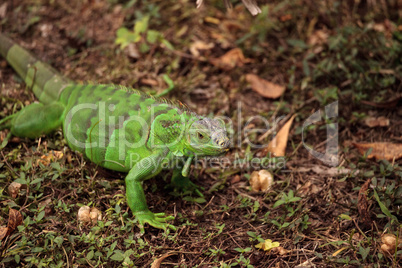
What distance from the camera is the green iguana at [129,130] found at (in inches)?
159

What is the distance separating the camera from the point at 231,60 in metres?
6.47

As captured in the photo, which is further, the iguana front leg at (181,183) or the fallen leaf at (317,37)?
the fallen leaf at (317,37)

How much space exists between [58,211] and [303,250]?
2459mm

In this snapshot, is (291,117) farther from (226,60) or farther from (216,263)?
(216,263)

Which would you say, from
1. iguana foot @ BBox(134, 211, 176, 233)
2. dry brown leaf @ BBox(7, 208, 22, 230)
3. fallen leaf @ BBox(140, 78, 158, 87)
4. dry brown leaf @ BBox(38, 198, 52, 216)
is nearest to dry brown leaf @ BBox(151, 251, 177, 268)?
iguana foot @ BBox(134, 211, 176, 233)

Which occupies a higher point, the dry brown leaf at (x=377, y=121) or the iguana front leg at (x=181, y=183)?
the iguana front leg at (x=181, y=183)

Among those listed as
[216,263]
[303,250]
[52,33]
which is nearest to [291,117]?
[303,250]

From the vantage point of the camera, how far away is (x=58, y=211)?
13.2 feet

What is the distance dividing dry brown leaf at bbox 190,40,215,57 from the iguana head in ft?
9.07

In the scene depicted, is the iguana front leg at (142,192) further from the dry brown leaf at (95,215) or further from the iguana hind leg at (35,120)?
the iguana hind leg at (35,120)

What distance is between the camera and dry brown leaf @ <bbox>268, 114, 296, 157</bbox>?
16.6ft

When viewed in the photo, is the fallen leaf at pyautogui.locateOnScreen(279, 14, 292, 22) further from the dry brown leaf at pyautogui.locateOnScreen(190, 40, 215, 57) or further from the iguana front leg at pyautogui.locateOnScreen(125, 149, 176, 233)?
the iguana front leg at pyautogui.locateOnScreen(125, 149, 176, 233)

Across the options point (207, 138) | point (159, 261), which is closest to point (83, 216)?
point (159, 261)

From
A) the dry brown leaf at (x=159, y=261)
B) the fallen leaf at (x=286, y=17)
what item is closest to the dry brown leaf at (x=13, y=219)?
the dry brown leaf at (x=159, y=261)
